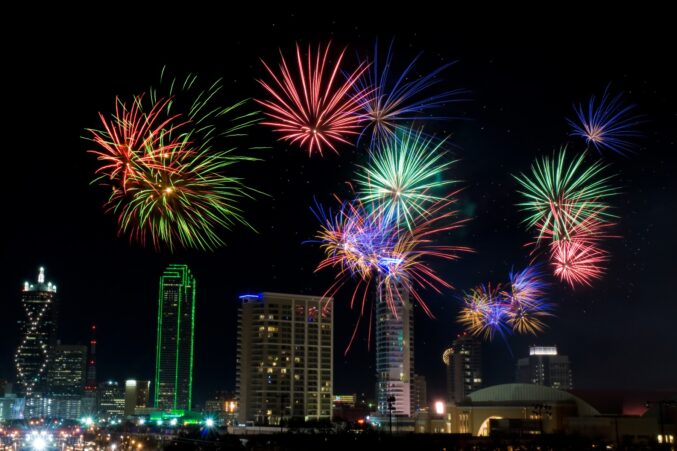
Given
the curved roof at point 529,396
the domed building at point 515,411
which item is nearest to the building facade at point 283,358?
the domed building at point 515,411

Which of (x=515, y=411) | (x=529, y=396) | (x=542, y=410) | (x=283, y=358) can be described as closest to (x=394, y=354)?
(x=283, y=358)

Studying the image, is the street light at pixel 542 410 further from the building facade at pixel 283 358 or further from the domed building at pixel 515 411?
the building facade at pixel 283 358

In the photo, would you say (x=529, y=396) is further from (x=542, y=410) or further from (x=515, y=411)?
(x=542, y=410)

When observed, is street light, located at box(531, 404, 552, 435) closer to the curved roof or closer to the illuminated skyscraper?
the curved roof

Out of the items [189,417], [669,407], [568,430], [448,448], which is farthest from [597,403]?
[189,417]

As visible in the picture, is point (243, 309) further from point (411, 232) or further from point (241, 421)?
point (411, 232)

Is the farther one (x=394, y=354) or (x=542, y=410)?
(x=394, y=354)
